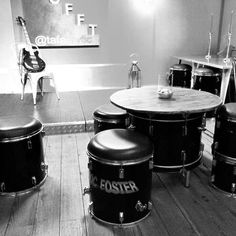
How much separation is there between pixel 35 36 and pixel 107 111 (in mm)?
3207

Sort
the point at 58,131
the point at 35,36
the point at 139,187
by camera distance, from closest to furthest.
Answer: the point at 139,187
the point at 58,131
the point at 35,36

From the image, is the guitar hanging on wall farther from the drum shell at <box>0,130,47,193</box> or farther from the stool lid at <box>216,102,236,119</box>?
→ the stool lid at <box>216,102,236,119</box>

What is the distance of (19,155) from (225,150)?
160cm

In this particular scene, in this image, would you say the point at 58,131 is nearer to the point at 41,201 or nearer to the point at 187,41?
the point at 41,201

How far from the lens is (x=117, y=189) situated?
1.76 m

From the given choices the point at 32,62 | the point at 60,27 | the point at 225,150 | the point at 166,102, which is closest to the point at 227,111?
the point at 225,150

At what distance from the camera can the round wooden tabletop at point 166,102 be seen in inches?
79.4

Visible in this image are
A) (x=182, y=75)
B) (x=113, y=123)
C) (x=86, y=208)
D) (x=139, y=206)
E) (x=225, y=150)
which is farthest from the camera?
(x=182, y=75)

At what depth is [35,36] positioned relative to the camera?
5266mm

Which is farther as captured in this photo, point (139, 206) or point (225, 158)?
point (225, 158)

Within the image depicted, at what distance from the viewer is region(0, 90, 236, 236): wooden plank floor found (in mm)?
1839

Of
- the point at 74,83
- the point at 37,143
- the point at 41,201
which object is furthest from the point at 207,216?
the point at 74,83

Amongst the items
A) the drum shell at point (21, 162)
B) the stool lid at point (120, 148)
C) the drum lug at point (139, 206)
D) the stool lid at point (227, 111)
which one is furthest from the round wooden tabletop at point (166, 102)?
the drum shell at point (21, 162)

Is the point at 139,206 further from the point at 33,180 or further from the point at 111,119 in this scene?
the point at 111,119
